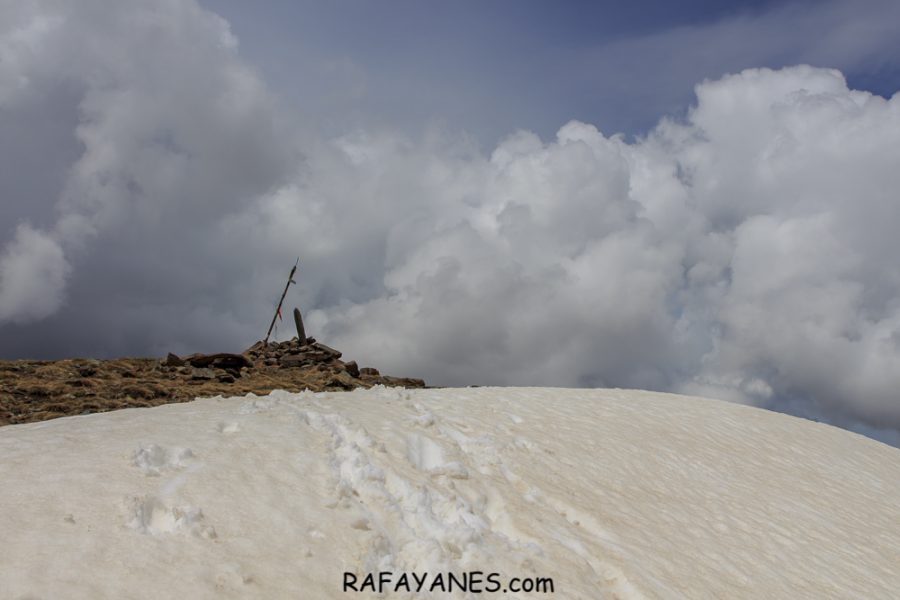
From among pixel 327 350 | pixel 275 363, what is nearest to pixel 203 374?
pixel 275 363

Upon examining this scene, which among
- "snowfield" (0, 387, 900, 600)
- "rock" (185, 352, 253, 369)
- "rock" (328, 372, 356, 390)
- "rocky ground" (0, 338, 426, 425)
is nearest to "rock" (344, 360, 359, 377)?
"rocky ground" (0, 338, 426, 425)

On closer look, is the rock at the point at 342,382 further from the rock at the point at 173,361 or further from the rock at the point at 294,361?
the rock at the point at 173,361

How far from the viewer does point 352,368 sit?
21453 millimetres

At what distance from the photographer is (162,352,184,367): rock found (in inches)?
730

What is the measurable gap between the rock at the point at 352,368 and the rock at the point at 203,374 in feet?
16.3

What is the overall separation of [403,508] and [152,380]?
39.9 ft

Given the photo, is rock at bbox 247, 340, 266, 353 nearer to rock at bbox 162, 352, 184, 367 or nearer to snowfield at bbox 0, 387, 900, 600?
rock at bbox 162, 352, 184, 367

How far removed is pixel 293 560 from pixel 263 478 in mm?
1504

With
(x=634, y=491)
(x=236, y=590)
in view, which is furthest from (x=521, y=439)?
(x=236, y=590)

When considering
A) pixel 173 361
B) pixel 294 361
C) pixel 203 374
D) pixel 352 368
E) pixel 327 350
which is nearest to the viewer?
pixel 203 374

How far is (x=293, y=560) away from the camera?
5.43m

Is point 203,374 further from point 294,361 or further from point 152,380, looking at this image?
point 294,361

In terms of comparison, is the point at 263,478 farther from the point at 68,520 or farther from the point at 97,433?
the point at 97,433

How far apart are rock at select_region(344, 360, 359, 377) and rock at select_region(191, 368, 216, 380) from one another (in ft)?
16.3
